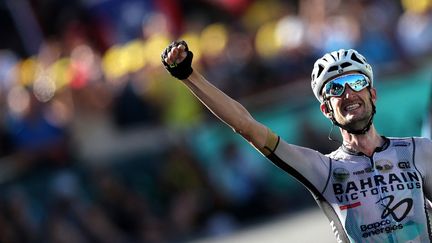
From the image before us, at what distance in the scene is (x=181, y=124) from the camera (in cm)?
1645

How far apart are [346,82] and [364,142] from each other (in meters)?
0.42

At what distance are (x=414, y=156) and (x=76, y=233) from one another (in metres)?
8.83

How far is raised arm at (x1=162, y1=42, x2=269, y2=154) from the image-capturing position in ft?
23.0

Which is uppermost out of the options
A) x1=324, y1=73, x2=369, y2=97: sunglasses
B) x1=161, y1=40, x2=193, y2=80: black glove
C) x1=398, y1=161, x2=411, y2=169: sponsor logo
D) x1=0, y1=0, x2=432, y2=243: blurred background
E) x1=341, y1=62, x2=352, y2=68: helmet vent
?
x1=0, y1=0, x2=432, y2=243: blurred background

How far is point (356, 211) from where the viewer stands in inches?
284

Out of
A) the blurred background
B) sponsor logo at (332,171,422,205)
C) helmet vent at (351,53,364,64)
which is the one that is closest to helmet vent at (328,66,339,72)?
helmet vent at (351,53,364,64)

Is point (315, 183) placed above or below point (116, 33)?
below

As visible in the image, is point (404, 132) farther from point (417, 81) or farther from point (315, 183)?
point (315, 183)

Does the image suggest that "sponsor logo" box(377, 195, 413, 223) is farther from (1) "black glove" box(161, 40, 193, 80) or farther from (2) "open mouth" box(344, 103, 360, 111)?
(1) "black glove" box(161, 40, 193, 80)

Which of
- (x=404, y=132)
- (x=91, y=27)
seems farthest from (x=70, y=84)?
(x=404, y=132)

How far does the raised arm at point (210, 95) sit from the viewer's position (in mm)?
7012

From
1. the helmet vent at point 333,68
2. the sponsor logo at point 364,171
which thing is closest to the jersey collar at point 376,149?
the sponsor logo at point 364,171

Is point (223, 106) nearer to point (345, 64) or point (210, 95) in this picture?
point (210, 95)

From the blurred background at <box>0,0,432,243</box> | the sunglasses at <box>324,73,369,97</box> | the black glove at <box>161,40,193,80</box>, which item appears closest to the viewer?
the black glove at <box>161,40,193,80</box>
